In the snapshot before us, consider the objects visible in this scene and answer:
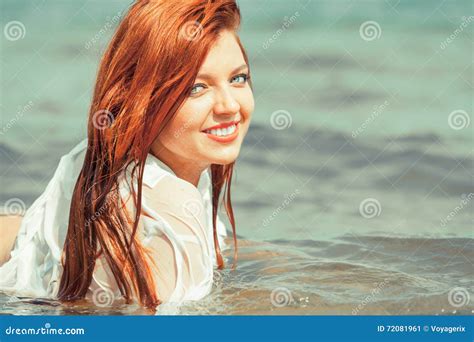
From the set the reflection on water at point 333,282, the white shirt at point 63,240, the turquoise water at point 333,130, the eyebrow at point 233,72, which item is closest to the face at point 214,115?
the eyebrow at point 233,72

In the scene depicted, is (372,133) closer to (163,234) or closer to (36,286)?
(163,234)

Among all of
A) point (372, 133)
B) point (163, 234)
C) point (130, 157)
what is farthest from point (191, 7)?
point (372, 133)

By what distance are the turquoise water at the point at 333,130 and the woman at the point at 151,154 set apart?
1.72 feet

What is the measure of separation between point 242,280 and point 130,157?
0.87 metres

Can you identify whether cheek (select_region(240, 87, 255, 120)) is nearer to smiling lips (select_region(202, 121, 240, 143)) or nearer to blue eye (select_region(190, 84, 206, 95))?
smiling lips (select_region(202, 121, 240, 143))

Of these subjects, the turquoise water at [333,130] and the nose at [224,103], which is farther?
the turquoise water at [333,130]

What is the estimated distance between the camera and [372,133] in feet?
14.4

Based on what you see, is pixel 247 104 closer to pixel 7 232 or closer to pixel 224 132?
pixel 224 132

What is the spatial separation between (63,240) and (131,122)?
1.96 ft

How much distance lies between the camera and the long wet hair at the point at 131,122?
360cm

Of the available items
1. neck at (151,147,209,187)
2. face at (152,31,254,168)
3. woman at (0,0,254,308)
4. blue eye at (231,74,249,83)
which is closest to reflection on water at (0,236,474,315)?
woman at (0,0,254,308)

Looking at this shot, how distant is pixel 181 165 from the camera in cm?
390

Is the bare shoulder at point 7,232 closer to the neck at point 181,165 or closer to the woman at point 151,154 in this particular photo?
the woman at point 151,154

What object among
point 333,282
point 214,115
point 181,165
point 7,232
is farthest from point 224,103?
point 7,232
